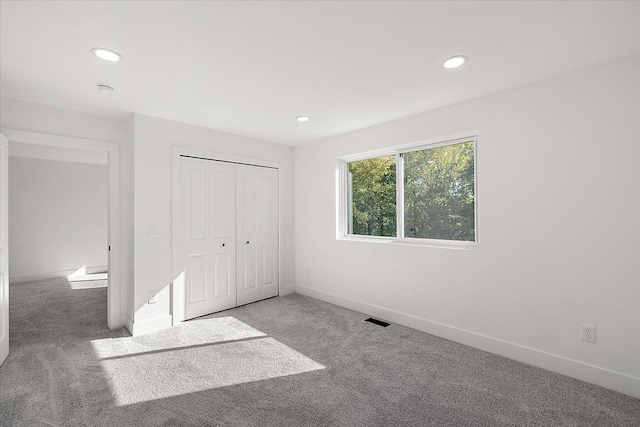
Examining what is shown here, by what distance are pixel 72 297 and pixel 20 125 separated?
295 cm

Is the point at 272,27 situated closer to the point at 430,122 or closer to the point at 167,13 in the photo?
the point at 167,13

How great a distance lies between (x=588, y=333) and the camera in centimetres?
231

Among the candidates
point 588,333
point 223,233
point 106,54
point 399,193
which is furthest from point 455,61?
point 223,233

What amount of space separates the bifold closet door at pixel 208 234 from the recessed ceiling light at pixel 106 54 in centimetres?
159

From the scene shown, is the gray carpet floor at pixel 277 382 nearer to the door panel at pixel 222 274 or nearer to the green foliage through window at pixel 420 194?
the door panel at pixel 222 274

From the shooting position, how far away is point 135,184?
327cm

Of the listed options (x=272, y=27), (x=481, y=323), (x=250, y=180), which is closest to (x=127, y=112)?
(x=250, y=180)

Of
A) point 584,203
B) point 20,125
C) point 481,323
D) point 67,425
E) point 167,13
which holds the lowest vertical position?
point 67,425

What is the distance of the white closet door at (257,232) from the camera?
A: 4.27m

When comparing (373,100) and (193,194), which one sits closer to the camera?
(373,100)

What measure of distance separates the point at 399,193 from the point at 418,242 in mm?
638

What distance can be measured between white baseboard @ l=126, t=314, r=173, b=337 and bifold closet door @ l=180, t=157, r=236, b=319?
10.3 inches

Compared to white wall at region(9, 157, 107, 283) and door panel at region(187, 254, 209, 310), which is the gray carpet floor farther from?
white wall at region(9, 157, 107, 283)

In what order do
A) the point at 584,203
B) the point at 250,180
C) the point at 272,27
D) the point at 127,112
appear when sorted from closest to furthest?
the point at 272,27
the point at 584,203
the point at 127,112
the point at 250,180
